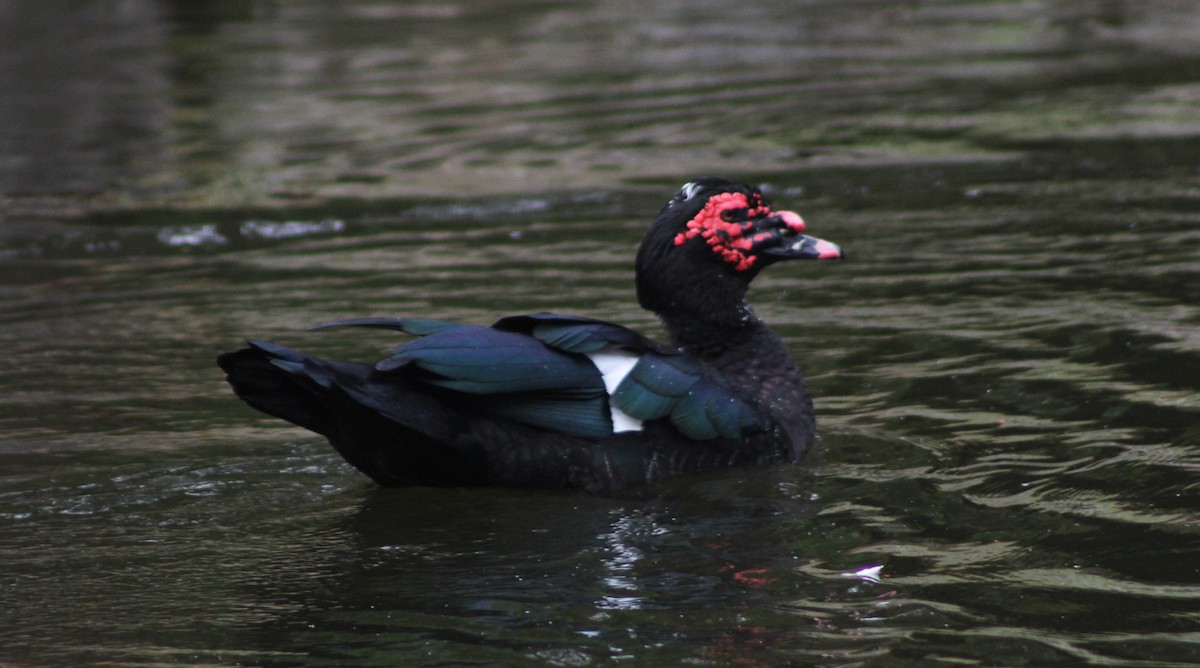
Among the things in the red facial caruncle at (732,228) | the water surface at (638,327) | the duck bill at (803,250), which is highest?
the red facial caruncle at (732,228)

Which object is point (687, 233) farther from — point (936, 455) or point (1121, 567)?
point (1121, 567)

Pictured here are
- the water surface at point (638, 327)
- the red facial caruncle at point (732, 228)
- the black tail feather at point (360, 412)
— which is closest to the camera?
the water surface at point (638, 327)

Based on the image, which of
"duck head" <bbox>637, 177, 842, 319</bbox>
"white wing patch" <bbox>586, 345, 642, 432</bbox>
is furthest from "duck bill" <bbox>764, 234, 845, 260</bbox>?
"white wing patch" <bbox>586, 345, 642, 432</bbox>

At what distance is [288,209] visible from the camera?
11922 mm

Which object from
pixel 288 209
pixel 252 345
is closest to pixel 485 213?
pixel 288 209

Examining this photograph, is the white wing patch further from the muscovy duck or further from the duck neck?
the duck neck

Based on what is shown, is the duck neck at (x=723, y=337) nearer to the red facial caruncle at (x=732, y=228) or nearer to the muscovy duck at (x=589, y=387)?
the muscovy duck at (x=589, y=387)

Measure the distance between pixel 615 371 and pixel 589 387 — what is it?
0.14m

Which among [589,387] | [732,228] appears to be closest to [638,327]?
[732,228]

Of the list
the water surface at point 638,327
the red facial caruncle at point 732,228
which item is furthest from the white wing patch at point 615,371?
the red facial caruncle at point 732,228

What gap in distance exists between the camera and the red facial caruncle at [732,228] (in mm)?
6648

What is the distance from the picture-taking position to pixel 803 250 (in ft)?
22.5

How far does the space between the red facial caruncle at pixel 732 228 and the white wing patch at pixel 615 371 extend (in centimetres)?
72

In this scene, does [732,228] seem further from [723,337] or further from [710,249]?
[723,337]
